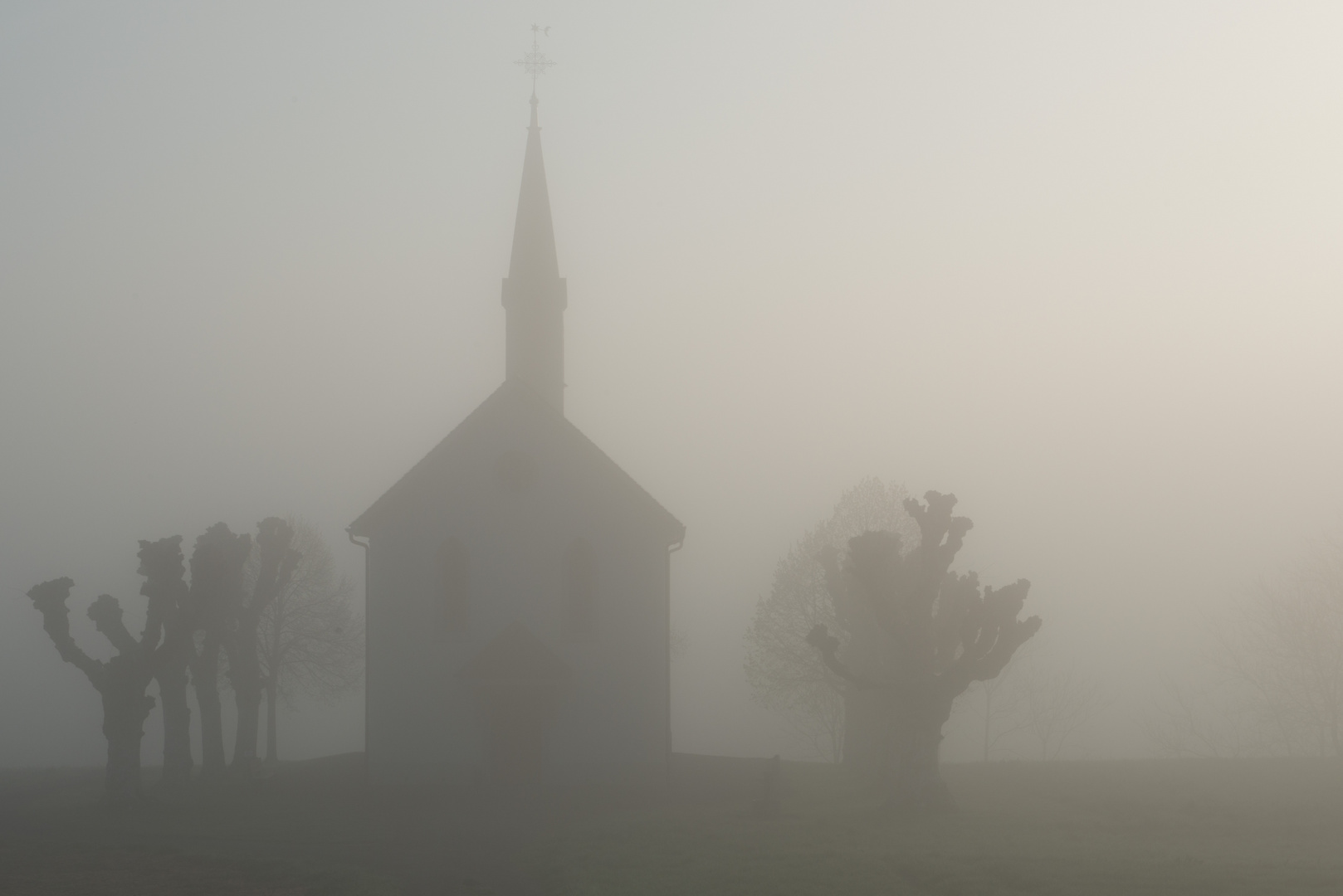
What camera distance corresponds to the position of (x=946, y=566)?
25.9 m

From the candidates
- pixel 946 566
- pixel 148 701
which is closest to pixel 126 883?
pixel 148 701

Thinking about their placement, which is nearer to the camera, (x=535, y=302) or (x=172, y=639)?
(x=172, y=639)

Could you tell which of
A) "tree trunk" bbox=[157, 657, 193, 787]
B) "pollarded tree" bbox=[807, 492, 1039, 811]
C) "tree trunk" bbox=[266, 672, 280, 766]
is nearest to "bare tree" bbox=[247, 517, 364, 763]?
"tree trunk" bbox=[266, 672, 280, 766]

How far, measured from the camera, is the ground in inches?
655

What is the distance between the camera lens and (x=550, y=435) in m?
32.7

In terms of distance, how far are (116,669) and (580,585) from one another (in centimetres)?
1186

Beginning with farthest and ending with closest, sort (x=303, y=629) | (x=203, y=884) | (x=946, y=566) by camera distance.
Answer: (x=303, y=629) < (x=946, y=566) < (x=203, y=884)

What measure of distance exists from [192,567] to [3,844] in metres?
10.9

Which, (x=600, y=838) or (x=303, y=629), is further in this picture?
(x=303, y=629)

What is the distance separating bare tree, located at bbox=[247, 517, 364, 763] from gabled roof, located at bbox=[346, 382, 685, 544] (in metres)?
A: 17.3

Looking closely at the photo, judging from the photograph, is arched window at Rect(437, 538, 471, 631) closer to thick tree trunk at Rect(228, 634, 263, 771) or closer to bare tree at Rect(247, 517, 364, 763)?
thick tree trunk at Rect(228, 634, 263, 771)

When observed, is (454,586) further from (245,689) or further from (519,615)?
(245,689)

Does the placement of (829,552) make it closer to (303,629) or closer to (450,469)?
(450,469)

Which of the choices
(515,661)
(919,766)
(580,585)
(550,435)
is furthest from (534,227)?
(919,766)
